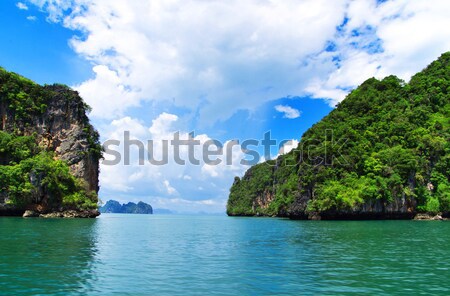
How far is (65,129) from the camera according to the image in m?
82.1

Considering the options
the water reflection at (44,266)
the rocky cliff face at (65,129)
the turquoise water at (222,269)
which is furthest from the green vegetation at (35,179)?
the turquoise water at (222,269)

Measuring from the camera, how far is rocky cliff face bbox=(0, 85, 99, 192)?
78.5 metres

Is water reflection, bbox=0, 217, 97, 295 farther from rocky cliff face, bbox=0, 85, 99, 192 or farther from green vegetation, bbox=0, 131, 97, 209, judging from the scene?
rocky cliff face, bbox=0, 85, 99, 192

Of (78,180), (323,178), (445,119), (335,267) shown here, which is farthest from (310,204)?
(335,267)

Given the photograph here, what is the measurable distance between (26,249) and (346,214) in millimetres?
62468

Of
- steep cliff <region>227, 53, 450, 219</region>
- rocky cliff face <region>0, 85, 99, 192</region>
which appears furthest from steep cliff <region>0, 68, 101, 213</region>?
steep cliff <region>227, 53, 450, 219</region>

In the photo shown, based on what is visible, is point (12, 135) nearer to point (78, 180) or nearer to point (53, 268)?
point (78, 180)

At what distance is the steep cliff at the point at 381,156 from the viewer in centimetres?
7369

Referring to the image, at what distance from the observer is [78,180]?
76.2 metres

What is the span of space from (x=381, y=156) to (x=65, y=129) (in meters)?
70.1

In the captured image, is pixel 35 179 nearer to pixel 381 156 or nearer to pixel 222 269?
pixel 222 269

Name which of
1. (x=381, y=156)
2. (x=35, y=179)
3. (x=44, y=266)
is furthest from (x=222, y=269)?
(x=381, y=156)

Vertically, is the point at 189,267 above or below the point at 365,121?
below

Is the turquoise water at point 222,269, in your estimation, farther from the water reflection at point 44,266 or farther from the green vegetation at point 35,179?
the green vegetation at point 35,179
